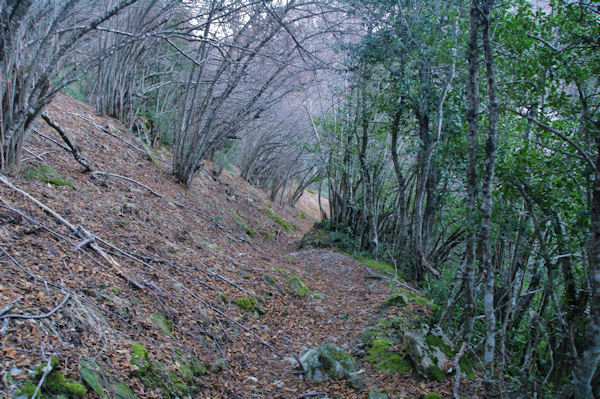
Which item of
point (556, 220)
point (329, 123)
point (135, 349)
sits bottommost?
point (135, 349)

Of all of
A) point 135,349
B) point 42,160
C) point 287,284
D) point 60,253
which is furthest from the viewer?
point 287,284

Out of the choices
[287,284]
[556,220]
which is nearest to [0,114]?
[287,284]

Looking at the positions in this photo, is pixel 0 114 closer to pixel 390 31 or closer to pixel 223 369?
pixel 223 369

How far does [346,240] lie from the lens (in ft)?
32.0

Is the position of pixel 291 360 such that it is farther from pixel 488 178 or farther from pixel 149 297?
pixel 488 178

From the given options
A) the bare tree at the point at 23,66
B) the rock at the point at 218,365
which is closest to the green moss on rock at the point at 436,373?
the rock at the point at 218,365

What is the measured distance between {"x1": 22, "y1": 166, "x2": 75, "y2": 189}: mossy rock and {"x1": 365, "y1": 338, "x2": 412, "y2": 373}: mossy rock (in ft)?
12.5

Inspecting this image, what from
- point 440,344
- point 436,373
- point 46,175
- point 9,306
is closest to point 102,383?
point 9,306

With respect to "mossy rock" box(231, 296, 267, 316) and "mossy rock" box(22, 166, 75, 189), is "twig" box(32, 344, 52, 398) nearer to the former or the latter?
"mossy rock" box(231, 296, 267, 316)

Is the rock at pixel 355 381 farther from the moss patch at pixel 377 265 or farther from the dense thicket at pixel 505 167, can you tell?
the moss patch at pixel 377 265

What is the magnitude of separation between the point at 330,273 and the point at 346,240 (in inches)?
94.0

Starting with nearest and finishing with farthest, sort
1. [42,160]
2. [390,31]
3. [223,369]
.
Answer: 1. [223,369]
2. [42,160]
3. [390,31]

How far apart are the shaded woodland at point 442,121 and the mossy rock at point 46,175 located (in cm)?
23

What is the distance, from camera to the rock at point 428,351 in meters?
3.13
